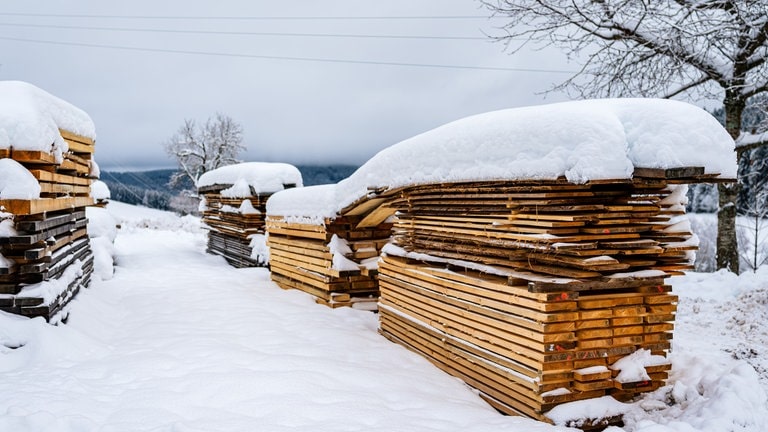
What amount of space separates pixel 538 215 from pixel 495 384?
205 cm

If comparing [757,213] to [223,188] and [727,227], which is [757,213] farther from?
[223,188]

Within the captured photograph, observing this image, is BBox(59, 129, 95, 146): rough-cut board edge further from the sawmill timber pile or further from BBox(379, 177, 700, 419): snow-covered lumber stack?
BBox(379, 177, 700, 419): snow-covered lumber stack

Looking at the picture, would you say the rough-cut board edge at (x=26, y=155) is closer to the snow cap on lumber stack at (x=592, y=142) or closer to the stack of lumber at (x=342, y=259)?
the stack of lumber at (x=342, y=259)

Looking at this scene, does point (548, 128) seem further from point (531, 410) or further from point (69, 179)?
point (69, 179)

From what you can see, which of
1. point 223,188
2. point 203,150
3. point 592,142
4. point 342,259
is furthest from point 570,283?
point 203,150

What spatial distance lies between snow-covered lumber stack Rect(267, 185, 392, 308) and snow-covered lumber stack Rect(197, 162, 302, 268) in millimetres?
4827

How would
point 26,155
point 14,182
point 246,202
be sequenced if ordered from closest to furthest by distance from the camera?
point 14,182, point 26,155, point 246,202

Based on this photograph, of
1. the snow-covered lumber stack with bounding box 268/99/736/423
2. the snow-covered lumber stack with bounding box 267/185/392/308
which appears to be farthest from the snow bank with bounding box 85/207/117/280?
the snow-covered lumber stack with bounding box 268/99/736/423

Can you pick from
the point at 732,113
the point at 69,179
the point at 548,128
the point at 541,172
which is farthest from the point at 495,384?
the point at 732,113

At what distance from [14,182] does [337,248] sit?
531cm

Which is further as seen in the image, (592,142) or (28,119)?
(28,119)

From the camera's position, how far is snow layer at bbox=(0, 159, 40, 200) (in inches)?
211

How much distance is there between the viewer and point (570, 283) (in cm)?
468

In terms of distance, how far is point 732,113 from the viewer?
33.4ft
